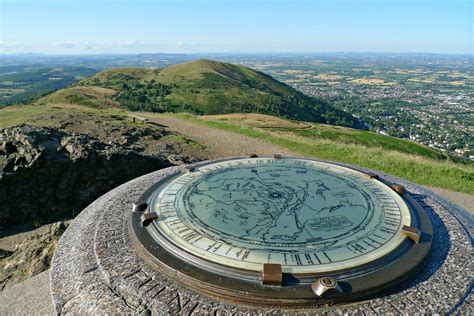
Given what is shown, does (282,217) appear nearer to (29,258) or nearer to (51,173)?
(29,258)

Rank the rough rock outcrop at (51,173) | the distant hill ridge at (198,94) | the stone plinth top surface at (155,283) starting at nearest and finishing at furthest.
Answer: the stone plinth top surface at (155,283), the rough rock outcrop at (51,173), the distant hill ridge at (198,94)

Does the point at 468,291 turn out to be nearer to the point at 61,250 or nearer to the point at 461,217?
the point at 461,217

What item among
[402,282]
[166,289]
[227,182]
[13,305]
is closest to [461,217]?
[402,282]

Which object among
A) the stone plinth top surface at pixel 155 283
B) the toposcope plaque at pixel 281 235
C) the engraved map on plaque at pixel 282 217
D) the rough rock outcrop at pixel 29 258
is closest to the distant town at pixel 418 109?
the engraved map on plaque at pixel 282 217

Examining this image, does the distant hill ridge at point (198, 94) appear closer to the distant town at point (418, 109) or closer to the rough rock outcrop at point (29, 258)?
the distant town at point (418, 109)

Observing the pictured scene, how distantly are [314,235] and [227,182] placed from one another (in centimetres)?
194

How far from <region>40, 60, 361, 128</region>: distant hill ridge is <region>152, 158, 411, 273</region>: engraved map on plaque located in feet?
161

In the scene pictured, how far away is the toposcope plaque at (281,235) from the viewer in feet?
10.6

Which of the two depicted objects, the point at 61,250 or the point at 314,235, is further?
the point at 61,250

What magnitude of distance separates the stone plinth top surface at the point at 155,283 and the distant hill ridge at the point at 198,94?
49.2 meters

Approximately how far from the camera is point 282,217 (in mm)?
4348

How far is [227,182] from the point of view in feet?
17.9

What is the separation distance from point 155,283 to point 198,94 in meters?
75.0

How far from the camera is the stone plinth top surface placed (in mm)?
3234
